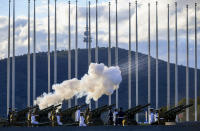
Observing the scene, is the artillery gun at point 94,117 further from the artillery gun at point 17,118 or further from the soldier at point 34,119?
the artillery gun at point 17,118

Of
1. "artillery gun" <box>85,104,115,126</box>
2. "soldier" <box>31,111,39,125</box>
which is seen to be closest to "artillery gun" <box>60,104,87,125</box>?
"artillery gun" <box>85,104,115,126</box>

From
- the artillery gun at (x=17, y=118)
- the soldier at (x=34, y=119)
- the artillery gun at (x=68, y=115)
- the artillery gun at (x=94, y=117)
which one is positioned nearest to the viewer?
the artillery gun at (x=94, y=117)

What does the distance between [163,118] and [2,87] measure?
144513 mm

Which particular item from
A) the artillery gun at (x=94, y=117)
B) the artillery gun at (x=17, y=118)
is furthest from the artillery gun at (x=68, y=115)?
the artillery gun at (x=17, y=118)

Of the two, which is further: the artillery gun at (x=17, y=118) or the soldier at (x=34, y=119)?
the artillery gun at (x=17, y=118)

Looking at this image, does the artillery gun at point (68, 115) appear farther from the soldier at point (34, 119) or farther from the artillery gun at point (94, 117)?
the soldier at point (34, 119)

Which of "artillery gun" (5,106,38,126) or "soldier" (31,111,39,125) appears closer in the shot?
"soldier" (31,111,39,125)

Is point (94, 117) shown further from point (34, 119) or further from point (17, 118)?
point (17, 118)

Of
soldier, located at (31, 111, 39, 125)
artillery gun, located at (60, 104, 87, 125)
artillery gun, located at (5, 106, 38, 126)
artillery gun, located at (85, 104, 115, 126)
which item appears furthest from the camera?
artillery gun, located at (60, 104, 87, 125)

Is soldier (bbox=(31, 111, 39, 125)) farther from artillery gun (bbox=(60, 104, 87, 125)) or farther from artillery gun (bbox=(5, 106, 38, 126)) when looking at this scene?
artillery gun (bbox=(60, 104, 87, 125))

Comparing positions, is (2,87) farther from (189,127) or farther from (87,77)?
(189,127)

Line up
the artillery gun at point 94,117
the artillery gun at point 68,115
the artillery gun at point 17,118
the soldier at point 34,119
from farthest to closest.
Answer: the artillery gun at point 68,115 < the artillery gun at point 17,118 < the soldier at point 34,119 < the artillery gun at point 94,117

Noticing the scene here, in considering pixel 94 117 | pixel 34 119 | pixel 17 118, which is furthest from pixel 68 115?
pixel 17 118

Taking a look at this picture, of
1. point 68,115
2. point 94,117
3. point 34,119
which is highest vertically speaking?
point 68,115
